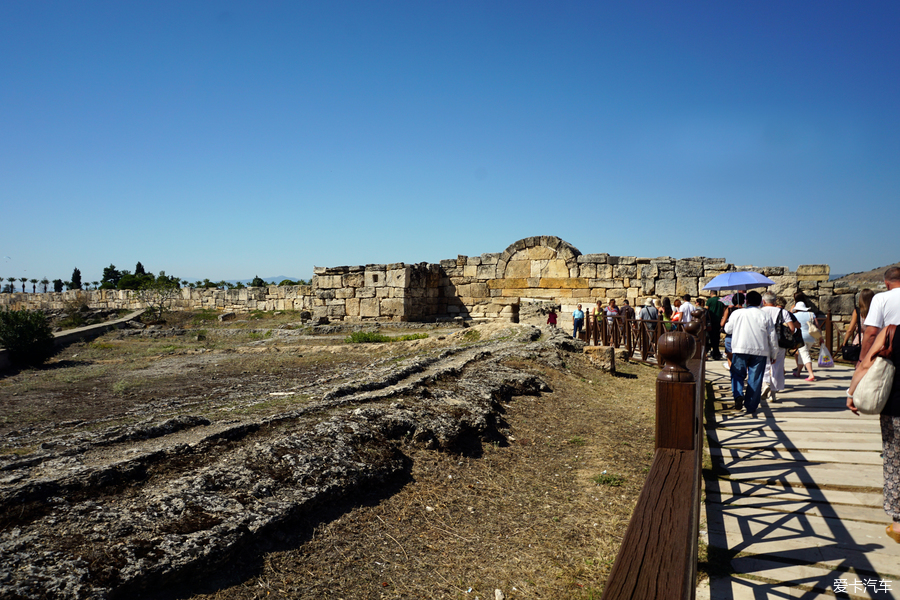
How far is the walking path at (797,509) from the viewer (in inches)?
115

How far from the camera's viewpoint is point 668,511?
1.57m

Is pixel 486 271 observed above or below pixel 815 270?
above

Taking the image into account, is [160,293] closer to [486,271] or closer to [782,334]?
[486,271]

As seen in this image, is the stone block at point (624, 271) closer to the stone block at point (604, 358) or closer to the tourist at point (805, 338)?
the tourist at point (805, 338)

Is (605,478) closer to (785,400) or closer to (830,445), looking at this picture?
(830,445)

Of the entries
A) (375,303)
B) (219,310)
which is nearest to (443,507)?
(375,303)

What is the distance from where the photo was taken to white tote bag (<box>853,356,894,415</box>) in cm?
350

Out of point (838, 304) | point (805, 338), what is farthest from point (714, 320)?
point (838, 304)

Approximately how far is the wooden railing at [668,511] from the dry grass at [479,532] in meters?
1.36

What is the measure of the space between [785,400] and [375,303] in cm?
1270

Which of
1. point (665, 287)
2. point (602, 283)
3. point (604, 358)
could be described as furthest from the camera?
point (602, 283)

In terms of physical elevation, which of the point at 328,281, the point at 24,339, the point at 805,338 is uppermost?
the point at 328,281

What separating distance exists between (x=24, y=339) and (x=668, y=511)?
16.5m

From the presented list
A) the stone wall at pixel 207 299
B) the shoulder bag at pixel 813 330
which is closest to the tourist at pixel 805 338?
the shoulder bag at pixel 813 330
